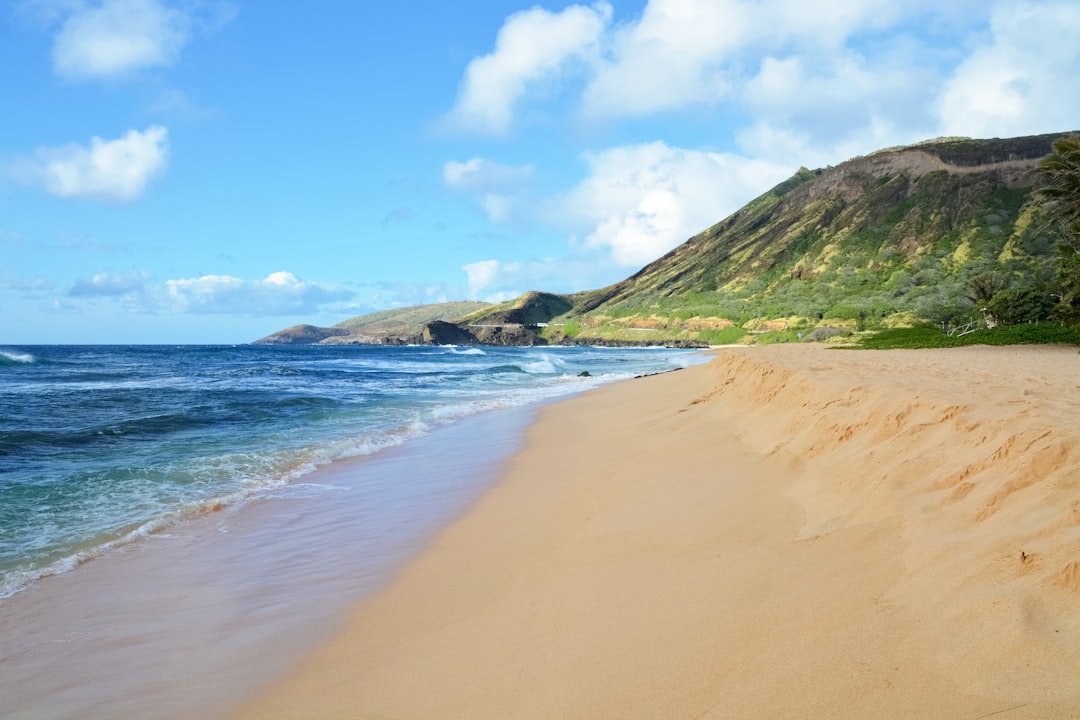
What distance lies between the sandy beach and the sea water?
0.62 m

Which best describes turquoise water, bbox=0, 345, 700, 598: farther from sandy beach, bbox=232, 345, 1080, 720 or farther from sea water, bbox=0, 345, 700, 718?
sandy beach, bbox=232, 345, 1080, 720

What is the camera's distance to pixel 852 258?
9500 centimetres

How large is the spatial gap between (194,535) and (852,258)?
102 metres

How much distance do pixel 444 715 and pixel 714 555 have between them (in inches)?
93.2

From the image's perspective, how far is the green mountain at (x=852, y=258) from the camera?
228 ft

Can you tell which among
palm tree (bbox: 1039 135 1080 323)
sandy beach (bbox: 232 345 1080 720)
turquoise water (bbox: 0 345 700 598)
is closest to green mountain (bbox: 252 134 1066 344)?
palm tree (bbox: 1039 135 1080 323)

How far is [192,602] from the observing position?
5.29 metres

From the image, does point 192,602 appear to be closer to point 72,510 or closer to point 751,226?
point 72,510

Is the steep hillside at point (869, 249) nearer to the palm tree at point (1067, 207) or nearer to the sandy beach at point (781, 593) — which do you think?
the palm tree at point (1067, 207)

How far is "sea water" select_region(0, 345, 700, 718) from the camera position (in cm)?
418

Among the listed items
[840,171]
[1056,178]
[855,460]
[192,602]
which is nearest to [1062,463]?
[855,460]

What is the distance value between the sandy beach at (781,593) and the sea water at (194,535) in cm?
62

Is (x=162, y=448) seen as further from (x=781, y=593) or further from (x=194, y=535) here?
(x=781, y=593)

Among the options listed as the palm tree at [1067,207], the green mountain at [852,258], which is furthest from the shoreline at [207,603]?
the green mountain at [852,258]
